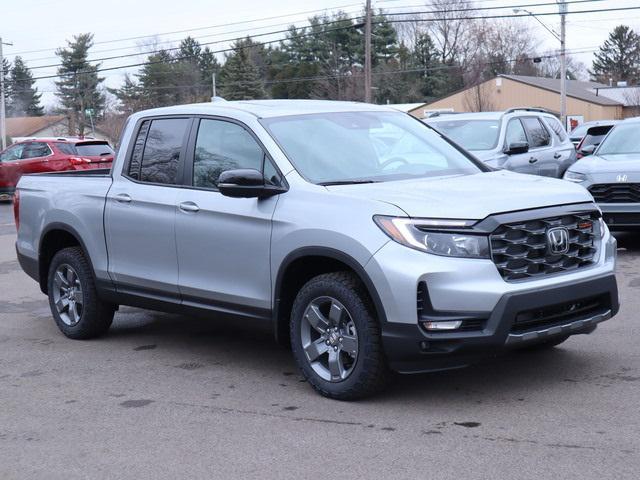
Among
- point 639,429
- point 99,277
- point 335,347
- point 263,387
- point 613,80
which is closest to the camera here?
point 639,429

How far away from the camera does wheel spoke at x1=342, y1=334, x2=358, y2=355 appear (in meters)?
5.70

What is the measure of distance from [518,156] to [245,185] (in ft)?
27.6

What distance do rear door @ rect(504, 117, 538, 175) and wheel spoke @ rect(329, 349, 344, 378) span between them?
26.4ft

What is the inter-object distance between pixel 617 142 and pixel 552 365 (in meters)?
7.48

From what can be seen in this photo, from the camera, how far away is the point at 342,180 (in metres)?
6.17

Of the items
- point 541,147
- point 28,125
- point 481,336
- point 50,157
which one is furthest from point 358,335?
point 28,125

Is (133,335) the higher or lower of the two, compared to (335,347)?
lower

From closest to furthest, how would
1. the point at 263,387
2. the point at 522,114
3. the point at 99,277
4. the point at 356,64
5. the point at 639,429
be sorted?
the point at 639,429 < the point at 263,387 < the point at 99,277 < the point at 522,114 < the point at 356,64

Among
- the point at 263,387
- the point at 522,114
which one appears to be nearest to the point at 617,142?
the point at 522,114

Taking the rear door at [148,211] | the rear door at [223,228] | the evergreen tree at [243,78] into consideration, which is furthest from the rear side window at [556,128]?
the evergreen tree at [243,78]

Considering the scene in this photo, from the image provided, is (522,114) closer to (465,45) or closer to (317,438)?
(317,438)

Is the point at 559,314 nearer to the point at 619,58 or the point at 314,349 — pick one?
the point at 314,349

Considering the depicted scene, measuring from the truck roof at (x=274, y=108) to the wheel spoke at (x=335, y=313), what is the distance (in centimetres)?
156

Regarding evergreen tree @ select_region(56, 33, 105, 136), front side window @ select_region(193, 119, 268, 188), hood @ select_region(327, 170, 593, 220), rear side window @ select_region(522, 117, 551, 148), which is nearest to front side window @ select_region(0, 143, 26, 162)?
rear side window @ select_region(522, 117, 551, 148)
